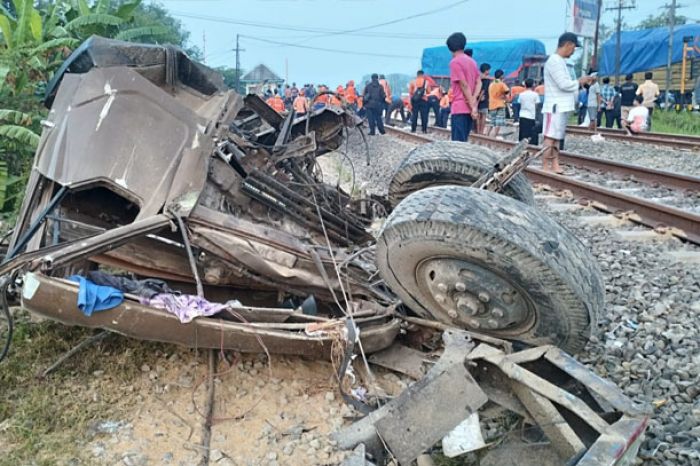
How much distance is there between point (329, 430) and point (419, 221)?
1059 millimetres

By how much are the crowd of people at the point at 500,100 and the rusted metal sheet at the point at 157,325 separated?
2.25 meters

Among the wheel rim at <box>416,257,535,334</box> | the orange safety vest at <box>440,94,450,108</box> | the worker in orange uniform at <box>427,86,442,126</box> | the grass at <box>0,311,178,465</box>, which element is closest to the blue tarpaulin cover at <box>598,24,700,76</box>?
the worker in orange uniform at <box>427,86,442,126</box>

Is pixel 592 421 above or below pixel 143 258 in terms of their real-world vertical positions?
below

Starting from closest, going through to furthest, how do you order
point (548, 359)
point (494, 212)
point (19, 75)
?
point (548, 359) → point (494, 212) → point (19, 75)

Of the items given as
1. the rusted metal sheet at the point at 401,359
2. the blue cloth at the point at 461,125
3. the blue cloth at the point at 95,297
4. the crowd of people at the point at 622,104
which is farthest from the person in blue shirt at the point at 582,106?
the blue cloth at the point at 95,297

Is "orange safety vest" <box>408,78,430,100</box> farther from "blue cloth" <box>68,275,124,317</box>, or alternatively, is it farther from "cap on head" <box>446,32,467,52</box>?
"blue cloth" <box>68,275,124,317</box>

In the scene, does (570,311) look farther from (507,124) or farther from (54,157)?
(507,124)

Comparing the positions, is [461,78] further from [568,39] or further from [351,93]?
[351,93]

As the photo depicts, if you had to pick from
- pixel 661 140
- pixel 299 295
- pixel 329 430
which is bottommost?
pixel 329 430

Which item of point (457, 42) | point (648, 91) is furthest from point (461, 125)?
point (648, 91)

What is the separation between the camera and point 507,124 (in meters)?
20.4

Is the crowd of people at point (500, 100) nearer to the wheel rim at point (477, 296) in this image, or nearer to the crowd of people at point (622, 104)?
the crowd of people at point (622, 104)

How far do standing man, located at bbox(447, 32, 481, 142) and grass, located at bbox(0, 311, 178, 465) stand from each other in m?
5.50

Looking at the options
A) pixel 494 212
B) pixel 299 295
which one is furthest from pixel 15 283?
pixel 494 212
